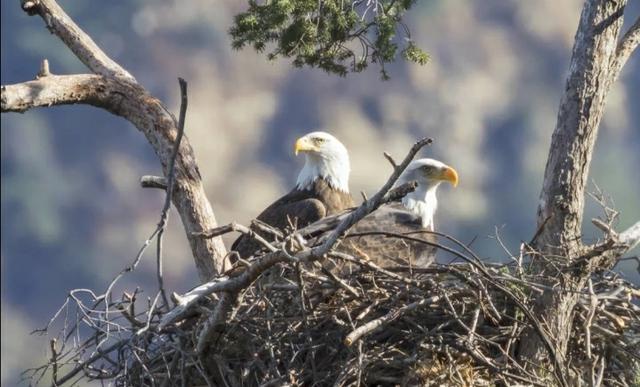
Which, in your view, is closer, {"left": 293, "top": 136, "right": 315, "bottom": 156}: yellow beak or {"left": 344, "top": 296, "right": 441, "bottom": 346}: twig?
{"left": 344, "top": 296, "right": 441, "bottom": 346}: twig

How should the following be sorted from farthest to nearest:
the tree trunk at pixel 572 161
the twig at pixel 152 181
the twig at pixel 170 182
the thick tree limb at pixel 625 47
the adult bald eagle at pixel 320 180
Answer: the adult bald eagle at pixel 320 180, the twig at pixel 152 181, the thick tree limb at pixel 625 47, the tree trunk at pixel 572 161, the twig at pixel 170 182

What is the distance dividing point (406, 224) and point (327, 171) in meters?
1.25

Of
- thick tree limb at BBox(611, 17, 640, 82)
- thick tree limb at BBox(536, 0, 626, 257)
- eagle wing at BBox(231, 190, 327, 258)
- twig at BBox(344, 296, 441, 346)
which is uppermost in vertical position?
eagle wing at BBox(231, 190, 327, 258)

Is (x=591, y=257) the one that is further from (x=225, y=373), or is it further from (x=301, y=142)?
(x=301, y=142)

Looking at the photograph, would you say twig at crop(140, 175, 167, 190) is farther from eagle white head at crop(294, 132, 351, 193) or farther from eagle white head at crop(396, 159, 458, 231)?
eagle white head at crop(294, 132, 351, 193)

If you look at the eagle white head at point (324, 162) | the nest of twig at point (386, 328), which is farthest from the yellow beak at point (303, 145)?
the nest of twig at point (386, 328)

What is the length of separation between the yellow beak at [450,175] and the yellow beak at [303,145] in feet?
3.27

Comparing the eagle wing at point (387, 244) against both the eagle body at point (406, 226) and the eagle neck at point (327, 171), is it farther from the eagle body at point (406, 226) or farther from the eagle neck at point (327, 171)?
the eagle neck at point (327, 171)

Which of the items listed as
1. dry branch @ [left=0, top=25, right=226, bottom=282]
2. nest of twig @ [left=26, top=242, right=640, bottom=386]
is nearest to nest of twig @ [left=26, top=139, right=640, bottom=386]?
nest of twig @ [left=26, top=242, right=640, bottom=386]

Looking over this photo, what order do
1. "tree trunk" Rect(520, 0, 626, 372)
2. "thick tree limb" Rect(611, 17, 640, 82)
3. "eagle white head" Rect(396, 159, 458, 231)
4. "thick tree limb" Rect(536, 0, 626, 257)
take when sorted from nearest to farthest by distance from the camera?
1. "tree trunk" Rect(520, 0, 626, 372)
2. "thick tree limb" Rect(536, 0, 626, 257)
3. "thick tree limb" Rect(611, 17, 640, 82)
4. "eagle white head" Rect(396, 159, 458, 231)

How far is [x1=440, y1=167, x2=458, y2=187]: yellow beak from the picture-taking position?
25.4 feet

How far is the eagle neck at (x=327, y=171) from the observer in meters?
8.34

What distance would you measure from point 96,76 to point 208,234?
7.28 feet

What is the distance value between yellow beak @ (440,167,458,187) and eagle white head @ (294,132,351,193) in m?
0.85
